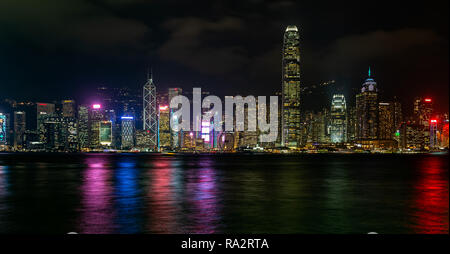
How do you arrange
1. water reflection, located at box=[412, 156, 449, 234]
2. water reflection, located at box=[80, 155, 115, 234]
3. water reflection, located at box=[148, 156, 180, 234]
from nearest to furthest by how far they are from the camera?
1. water reflection, located at box=[80, 155, 115, 234]
2. water reflection, located at box=[148, 156, 180, 234]
3. water reflection, located at box=[412, 156, 449, 234]

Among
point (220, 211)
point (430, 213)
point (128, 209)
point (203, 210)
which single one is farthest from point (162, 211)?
point (430, 213)

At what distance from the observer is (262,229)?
2069 centimetres

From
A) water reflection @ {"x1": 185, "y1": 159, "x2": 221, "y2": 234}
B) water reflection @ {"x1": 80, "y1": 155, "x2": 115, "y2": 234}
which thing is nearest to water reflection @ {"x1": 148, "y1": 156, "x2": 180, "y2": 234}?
water reflection @ {"x1": 185, "y1": 159, "x2": 221, "y2": 234}

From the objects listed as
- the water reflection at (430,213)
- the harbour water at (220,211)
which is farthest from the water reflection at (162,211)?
the water reflection at (430,213)

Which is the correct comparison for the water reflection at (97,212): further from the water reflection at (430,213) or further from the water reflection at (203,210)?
the water reflection at (430,213)

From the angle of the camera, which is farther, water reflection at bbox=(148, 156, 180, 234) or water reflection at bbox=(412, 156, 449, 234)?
water reflection at bbox=(412, 156, 449, 234)

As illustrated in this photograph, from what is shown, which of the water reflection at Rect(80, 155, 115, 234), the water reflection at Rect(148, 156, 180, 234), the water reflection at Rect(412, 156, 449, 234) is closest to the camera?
the water reflection at Rect(80, 155, 115, 234)

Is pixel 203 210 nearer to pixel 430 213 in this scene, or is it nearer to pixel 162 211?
pixel 162 211

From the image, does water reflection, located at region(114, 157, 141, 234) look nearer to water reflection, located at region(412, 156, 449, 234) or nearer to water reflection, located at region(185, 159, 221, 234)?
water reflection, located at region(185, 159, 221, 234)

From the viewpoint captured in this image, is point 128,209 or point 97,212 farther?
point 128,209
